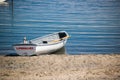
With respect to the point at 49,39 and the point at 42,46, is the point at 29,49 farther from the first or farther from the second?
the point at 49,39

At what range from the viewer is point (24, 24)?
4303 cm

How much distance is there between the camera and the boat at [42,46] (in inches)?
922

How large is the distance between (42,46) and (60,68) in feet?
18.1

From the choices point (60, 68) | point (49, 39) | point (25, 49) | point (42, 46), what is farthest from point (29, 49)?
point (60, 68)

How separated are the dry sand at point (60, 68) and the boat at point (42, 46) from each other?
0.73 metres

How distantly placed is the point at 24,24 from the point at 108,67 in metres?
25.2

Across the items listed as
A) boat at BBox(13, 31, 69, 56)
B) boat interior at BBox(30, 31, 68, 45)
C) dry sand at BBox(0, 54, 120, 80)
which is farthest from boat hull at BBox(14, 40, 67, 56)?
boat interior at BBox(30, 31, 68, 45)

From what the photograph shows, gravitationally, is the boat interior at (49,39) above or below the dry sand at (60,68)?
below

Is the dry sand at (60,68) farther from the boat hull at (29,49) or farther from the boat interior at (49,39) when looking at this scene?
the boat interior at (49,39)

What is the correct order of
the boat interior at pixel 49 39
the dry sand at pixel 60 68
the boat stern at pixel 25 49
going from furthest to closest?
the boat interior at pixel 49 39 → the boat stern at pixel 25 49 → the dry sand at pixel 60 68

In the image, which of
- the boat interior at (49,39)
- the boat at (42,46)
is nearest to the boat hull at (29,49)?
the boat at (42,46)

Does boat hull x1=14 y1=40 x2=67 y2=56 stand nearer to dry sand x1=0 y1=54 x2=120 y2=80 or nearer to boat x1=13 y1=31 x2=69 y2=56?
boat x1=13 y1=31 x2=69 y2=56

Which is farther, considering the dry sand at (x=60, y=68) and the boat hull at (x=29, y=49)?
the boat hull at (x=29, y=49)

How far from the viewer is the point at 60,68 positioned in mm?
18828
